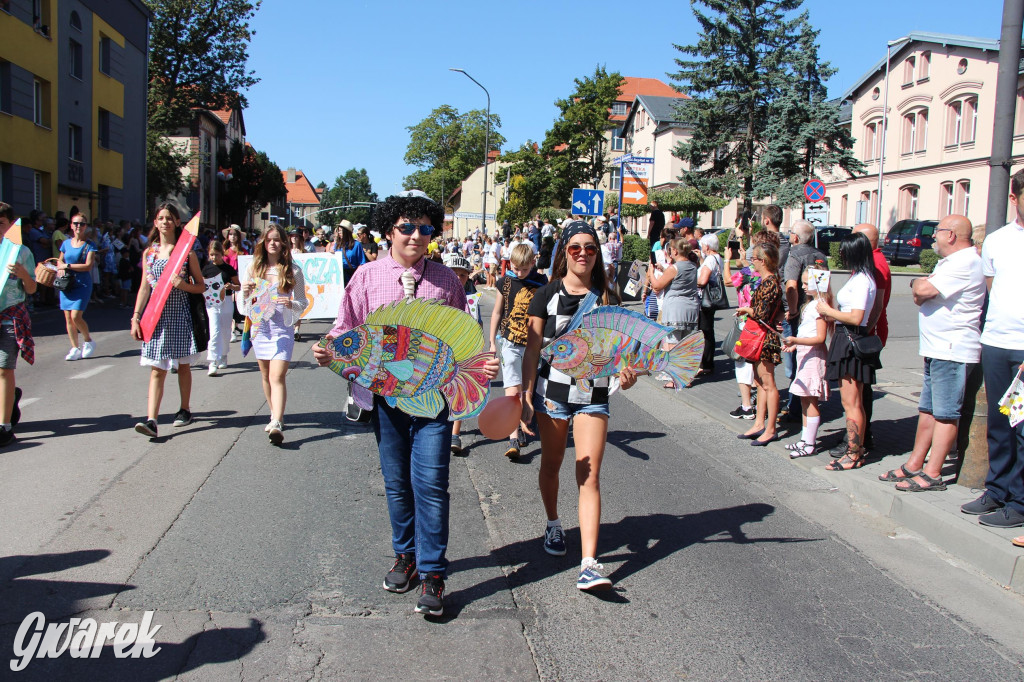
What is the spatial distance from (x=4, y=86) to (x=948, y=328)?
80.3 feet

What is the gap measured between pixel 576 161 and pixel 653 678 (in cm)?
5430

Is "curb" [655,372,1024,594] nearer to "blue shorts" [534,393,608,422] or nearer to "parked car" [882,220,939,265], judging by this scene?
"blue shorts" [534,393,608,422]

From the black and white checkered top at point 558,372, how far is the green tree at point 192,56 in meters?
43.5

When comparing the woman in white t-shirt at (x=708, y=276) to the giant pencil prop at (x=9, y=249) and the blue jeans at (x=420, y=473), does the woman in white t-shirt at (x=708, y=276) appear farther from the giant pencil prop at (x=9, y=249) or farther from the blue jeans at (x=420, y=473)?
the giant pencil prop at (x=9, y=249)

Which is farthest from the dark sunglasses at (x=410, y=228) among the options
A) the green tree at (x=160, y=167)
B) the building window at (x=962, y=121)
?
the building window at (x=962, y=121)

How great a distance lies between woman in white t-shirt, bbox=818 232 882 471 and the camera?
20.0 feet

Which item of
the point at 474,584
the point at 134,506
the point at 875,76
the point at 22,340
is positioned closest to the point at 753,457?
the point at 474,584

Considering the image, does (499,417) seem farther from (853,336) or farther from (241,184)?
(241,184)

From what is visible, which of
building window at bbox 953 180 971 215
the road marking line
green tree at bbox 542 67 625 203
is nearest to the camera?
the road marking line

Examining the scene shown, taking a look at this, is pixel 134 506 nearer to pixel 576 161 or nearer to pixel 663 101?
pixel 576 161

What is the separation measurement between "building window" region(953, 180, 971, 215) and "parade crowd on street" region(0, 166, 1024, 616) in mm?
33747

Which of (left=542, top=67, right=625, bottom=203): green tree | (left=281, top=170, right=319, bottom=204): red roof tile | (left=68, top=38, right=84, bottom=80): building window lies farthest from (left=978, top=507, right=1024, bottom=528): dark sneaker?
(left=281, top=170, right=319, bottom=204): red roof tile

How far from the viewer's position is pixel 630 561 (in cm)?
441

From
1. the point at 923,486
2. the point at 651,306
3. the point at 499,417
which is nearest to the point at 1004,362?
the point at 923,486
